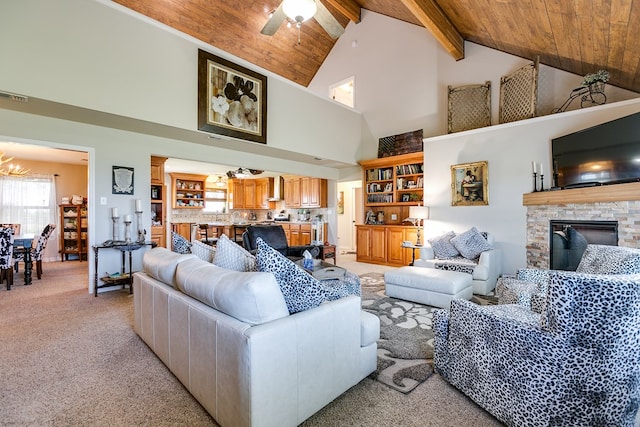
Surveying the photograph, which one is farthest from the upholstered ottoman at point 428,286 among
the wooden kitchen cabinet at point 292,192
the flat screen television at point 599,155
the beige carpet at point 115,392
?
the wooden kitchen cabinet at point 292,192

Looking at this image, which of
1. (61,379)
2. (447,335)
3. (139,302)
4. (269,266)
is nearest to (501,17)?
(447,335)

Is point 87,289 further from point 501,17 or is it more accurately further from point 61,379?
point 501,17

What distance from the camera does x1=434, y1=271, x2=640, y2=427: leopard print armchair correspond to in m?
1.23

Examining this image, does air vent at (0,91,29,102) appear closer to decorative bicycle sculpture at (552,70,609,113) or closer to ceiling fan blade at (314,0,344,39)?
ceiling fan blade at (314,0,344,39)

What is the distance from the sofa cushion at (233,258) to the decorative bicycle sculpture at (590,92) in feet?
16.6

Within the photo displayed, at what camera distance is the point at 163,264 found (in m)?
2.16

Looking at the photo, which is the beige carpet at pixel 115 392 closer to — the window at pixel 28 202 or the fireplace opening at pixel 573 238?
the fireplace opening at pixel 573 238

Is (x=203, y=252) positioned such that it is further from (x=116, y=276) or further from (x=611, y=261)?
(x=611, y=261)

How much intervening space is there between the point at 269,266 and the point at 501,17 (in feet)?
16.1

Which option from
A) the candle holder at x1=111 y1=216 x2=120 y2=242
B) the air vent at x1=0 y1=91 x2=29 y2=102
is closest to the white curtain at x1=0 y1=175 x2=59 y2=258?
the candle holder at x1=111 y1=216 x2=120 y2=242

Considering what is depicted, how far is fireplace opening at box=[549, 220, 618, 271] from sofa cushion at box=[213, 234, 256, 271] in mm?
4397

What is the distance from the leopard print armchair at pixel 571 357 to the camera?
4.03 ft

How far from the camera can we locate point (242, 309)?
55.4 inches

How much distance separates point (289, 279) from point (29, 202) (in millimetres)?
8906
